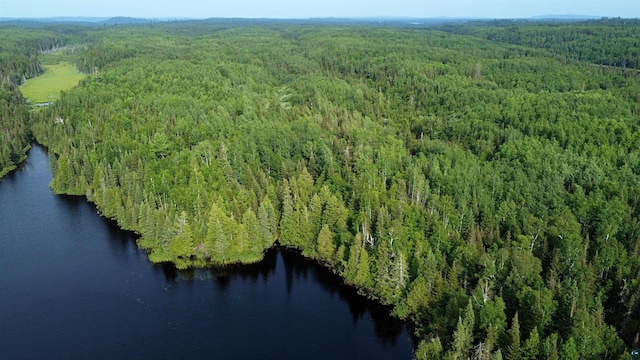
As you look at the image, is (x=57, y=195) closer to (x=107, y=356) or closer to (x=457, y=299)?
(x=107, y=356)

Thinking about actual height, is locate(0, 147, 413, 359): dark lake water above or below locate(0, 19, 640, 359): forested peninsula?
below

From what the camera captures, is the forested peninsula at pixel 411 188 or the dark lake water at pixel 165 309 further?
the dark lake water at pixel 165 309

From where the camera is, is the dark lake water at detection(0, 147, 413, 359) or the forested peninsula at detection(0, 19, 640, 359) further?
the dark lake water at detection(0, 147, 413, 359)

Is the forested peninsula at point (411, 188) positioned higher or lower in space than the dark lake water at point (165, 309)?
higher

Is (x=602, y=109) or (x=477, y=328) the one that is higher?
(x=602, y=109)

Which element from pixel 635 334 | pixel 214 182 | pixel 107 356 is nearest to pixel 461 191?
pixel 635 334
